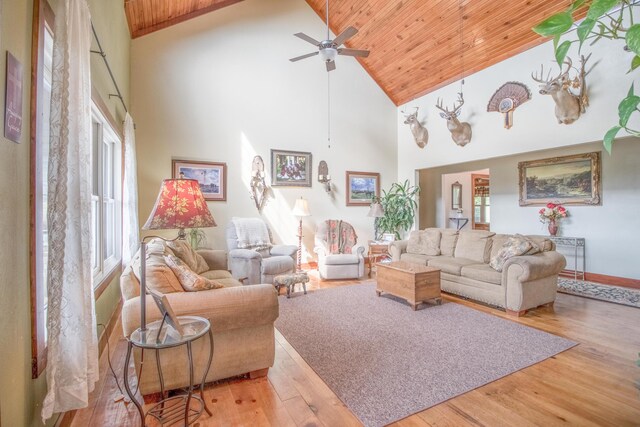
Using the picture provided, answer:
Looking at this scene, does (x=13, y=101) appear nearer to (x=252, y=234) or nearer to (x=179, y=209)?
(x=179, y=209)

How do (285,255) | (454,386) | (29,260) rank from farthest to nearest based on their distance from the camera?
(285,255) → (454,386) → (29,260)

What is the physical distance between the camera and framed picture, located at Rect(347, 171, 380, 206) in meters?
6.85

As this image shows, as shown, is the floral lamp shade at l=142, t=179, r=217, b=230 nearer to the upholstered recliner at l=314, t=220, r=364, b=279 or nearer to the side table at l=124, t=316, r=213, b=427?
the side table at l=124, t=316, r=213, b=427

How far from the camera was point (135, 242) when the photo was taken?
404 centimetres

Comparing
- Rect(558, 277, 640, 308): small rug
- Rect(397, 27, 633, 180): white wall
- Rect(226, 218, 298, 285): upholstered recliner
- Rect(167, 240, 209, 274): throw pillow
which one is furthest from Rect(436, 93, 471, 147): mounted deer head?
Rect(167, 240, 209, 274): throw pillow

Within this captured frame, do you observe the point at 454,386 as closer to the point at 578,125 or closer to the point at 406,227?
the point at 578,125

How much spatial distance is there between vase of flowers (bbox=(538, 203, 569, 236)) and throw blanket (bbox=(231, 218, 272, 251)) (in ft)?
15.9

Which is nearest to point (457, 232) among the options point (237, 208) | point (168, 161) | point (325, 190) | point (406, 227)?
point (406, 227)

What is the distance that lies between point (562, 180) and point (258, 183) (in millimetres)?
5384

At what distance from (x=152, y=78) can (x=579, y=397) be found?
6380 mm

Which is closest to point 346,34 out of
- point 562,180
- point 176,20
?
point 176,20

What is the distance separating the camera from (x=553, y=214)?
5.52 meters

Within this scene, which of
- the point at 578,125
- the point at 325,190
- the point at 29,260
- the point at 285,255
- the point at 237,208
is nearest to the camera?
the point at 29,260

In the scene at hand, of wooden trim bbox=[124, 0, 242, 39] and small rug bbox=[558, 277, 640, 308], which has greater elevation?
wooden trim bbox=[124, 0, 242, 39]
